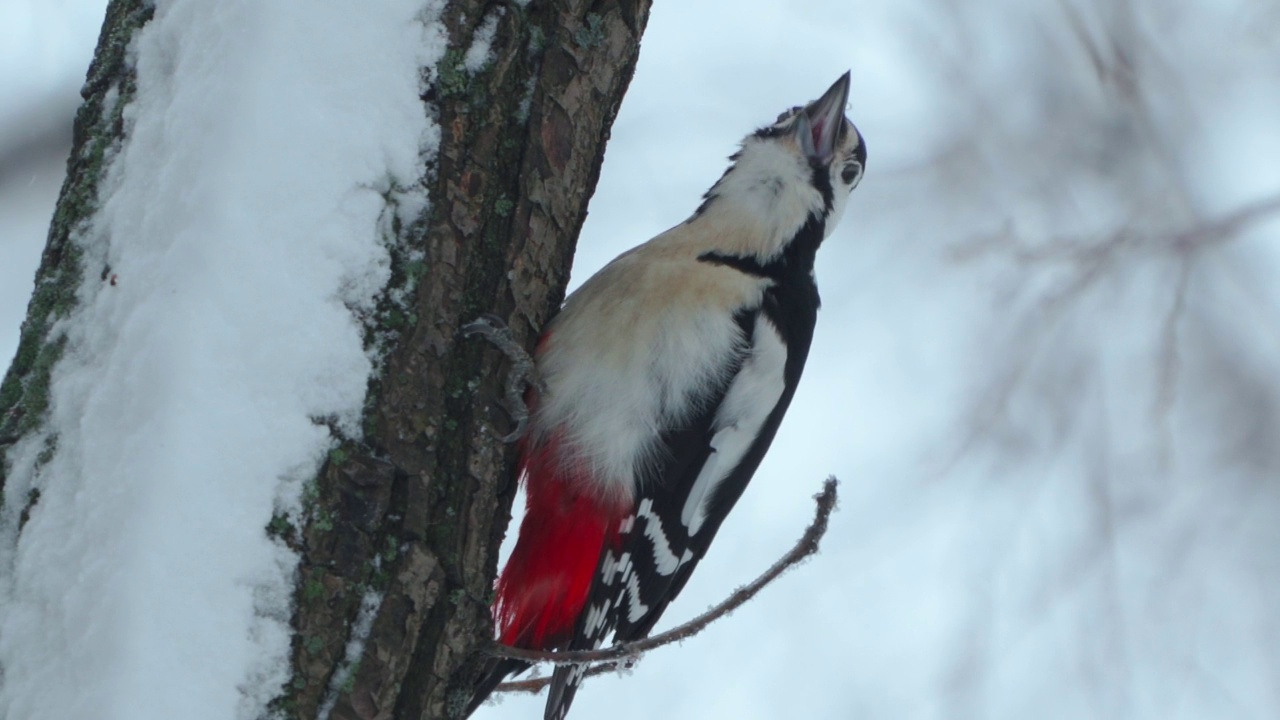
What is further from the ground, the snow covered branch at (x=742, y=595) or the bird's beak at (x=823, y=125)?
the bird's beak at (x=823, y=125)

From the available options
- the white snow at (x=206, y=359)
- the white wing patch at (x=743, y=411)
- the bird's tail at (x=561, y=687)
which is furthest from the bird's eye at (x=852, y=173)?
the white snow at (x=206, y=359)

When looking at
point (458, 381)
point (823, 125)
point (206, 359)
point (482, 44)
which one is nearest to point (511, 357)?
point (458, 381)

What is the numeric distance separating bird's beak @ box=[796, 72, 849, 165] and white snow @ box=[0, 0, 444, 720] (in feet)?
4.27

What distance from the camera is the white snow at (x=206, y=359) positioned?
122 cm

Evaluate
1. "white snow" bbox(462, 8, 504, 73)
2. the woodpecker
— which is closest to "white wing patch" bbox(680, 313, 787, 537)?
the woodpecker

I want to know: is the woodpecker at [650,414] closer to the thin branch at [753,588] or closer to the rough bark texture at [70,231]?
the thin branch at [753,588]

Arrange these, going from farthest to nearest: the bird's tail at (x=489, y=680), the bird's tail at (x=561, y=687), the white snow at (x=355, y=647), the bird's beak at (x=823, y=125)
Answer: the bird's beak at (x=823, y=125) → the bird's tail at (x=561, y=687) → the bird's tail at (x=489, y=680) → the white snow at (x=355, y=647)

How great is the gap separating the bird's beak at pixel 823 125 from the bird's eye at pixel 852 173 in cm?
8

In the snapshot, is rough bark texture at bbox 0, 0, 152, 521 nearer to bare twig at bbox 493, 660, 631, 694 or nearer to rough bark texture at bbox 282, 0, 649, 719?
rough bark texture at bbox 282, 0, 649, 719

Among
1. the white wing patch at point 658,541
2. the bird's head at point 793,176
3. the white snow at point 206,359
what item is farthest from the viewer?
the bird's head at point 793,176

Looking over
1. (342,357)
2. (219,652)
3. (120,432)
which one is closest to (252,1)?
(342,357)

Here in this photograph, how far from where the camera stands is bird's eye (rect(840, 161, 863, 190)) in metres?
2.81

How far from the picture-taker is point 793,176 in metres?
2.67

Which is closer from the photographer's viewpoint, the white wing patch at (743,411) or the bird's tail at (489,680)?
the bird's tail at (489,680)
